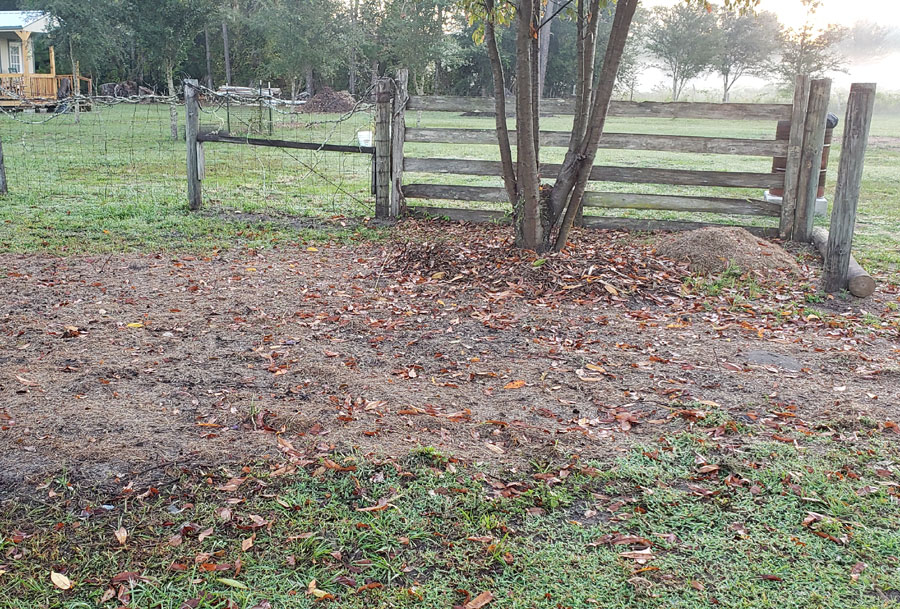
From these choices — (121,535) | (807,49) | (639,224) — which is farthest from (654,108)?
(807,49)

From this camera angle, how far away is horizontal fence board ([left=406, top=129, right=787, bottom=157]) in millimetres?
8969

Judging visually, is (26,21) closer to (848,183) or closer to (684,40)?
(848,183)

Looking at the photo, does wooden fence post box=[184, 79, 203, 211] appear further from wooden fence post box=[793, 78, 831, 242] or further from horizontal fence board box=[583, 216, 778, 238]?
wooden fence post box=[793, 78, 831, 242]

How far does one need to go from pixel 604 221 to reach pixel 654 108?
4.92 feet

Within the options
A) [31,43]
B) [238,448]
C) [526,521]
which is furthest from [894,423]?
[31,43]

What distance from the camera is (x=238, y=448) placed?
375cm

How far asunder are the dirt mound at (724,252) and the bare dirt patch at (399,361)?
12.5 inches

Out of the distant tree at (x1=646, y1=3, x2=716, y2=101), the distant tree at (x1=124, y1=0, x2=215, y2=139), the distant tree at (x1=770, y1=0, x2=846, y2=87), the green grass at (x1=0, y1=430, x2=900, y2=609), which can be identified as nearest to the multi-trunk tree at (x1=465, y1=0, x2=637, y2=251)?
the green grass at (x1=0, y1=430, x2=900, y2=609)

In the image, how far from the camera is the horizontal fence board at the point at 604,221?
9498 millimetres

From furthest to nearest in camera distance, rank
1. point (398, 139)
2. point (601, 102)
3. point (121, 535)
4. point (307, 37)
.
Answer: point (307, 37) → point (398, 139) → point (601, 102) → point (121, 535)

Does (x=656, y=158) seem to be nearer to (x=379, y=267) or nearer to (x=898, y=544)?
(x=379, y=267)

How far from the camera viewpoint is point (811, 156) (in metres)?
8.80

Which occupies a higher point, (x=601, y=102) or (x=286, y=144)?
(x=601, y=102)

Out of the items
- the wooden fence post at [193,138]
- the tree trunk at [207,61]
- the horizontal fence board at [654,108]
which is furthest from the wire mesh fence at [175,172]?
the tree trunk at [207,61]
